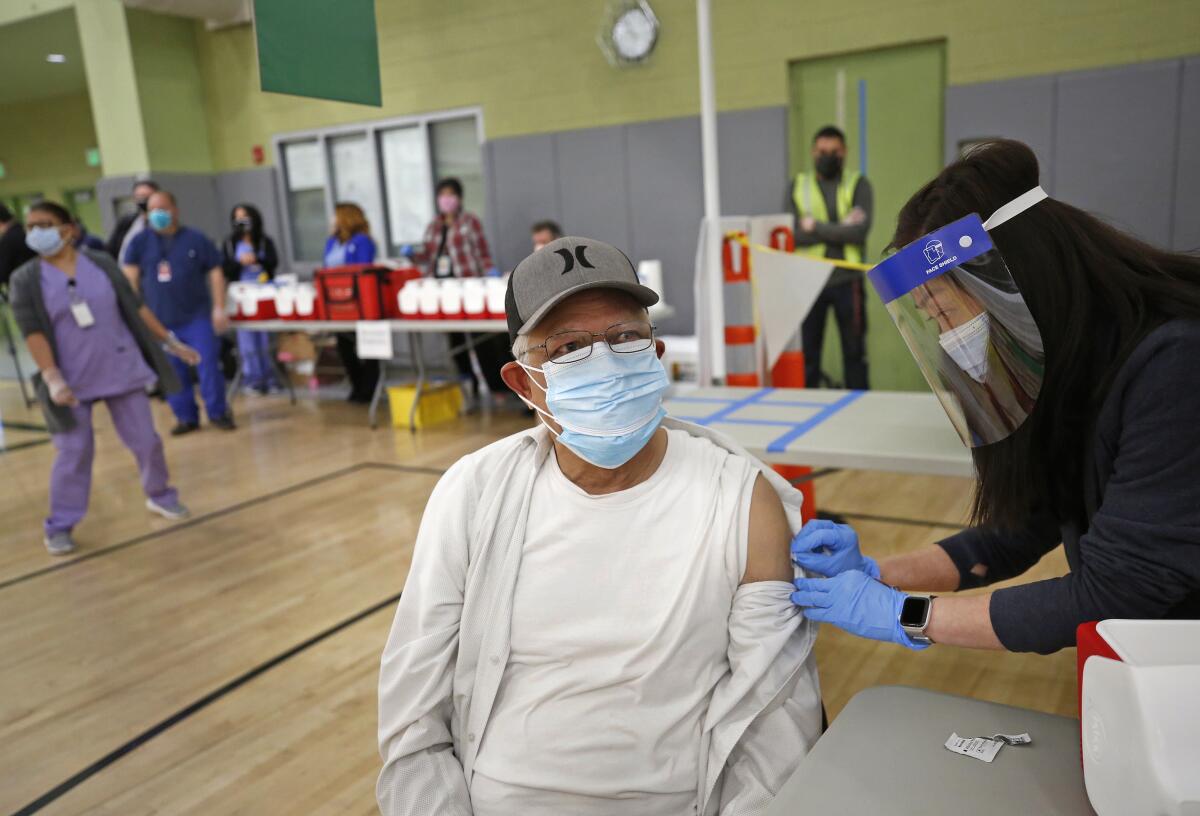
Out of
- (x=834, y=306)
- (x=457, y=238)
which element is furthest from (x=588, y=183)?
(x=834, y=306)

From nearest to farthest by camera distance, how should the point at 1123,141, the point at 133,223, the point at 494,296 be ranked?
the point at 1123,141, the point at 494,296, the point at 133,223

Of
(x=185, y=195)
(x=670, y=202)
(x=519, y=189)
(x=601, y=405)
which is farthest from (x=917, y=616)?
(x=185, y=195)

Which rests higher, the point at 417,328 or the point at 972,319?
the point at 972,319

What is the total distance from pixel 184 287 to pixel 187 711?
4191 mm

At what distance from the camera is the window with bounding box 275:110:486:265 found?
7461mm

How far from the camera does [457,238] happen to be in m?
6.26

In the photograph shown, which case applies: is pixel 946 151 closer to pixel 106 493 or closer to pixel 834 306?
pixel 834 306

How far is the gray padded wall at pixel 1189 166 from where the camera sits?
4.74 m

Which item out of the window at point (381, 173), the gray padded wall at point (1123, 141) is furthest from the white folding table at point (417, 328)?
the gray padded wall at point (1123, 141)

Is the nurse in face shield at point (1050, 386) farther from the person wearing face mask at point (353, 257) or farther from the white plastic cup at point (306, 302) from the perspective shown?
the person wearing face mask at point (353, 257)

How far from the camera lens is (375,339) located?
5672 millimetres

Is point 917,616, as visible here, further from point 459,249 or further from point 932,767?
point 459,249

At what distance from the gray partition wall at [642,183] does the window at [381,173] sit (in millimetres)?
386

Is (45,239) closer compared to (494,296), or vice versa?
(45,239)
